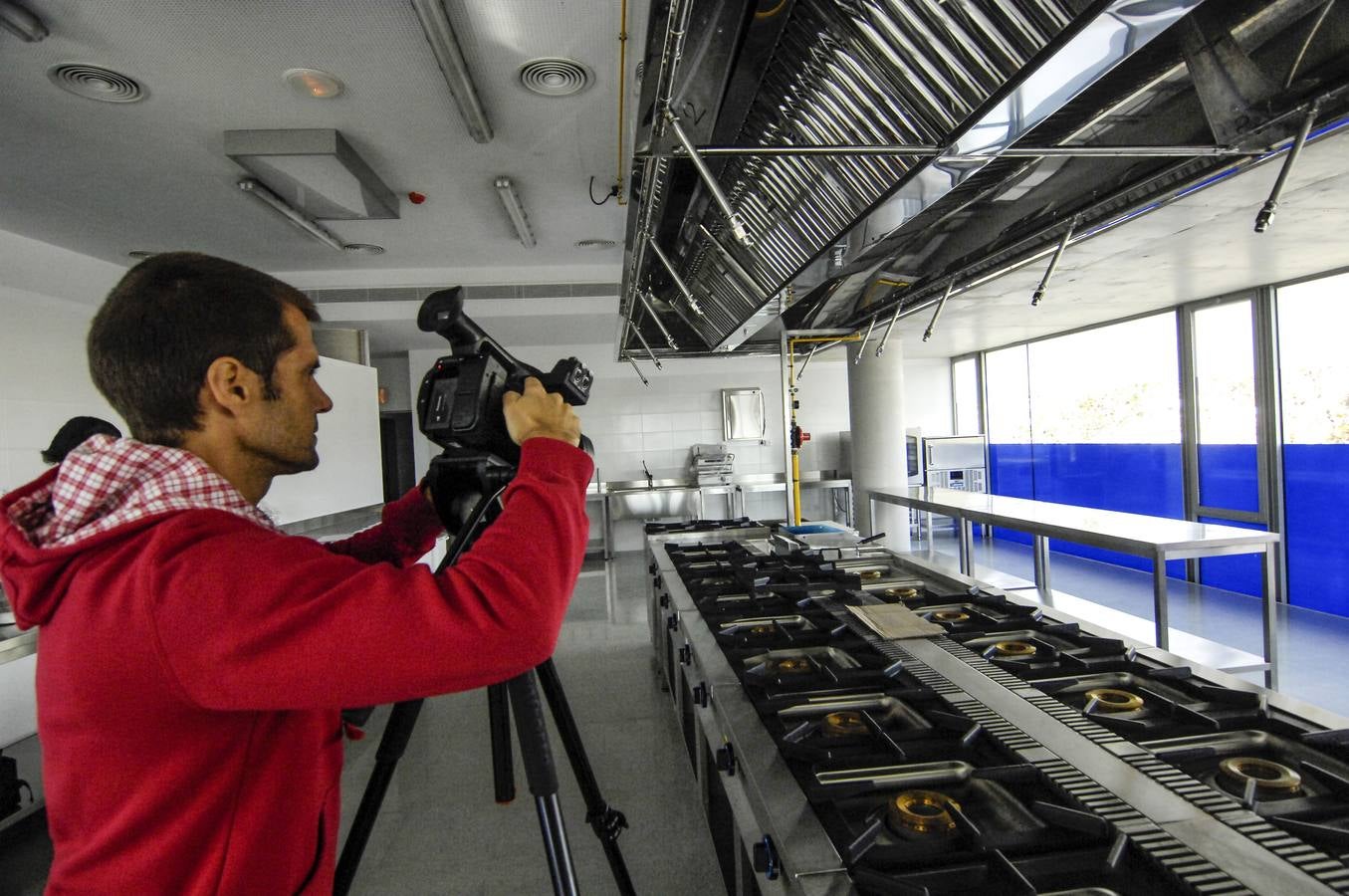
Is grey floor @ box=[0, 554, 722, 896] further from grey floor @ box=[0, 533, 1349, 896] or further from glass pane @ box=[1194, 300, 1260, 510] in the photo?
glass pane @ box=[1194, 300, 1260, 510]

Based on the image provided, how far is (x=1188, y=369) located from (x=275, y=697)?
6.58 meters

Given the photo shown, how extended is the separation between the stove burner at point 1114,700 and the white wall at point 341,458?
Result: 13.7 ft

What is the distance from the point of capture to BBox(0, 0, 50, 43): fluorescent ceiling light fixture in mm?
1988

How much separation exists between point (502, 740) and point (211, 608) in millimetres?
663

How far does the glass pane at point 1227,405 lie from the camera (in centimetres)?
491

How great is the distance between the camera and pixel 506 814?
230 cm

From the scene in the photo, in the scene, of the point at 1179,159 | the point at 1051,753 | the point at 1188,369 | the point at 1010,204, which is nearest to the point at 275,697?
the point at 1051,753

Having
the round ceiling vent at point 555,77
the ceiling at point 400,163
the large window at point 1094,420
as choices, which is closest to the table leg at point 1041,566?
the ceiling at point 400,163

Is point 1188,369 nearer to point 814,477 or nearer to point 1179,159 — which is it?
point 814,477

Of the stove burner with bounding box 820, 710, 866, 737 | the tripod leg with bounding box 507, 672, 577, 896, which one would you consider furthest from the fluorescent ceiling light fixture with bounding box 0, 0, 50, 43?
the stove burner with bounding box 820, 710, 866, 737

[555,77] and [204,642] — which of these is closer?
[204,642]

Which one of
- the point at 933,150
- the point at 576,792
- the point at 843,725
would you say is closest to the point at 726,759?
the point at 843,725

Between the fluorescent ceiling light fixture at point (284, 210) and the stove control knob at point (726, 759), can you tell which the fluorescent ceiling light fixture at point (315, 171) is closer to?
the fluorescent ceiling light fixture at point (284, 210)

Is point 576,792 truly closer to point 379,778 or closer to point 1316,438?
point 379,778
